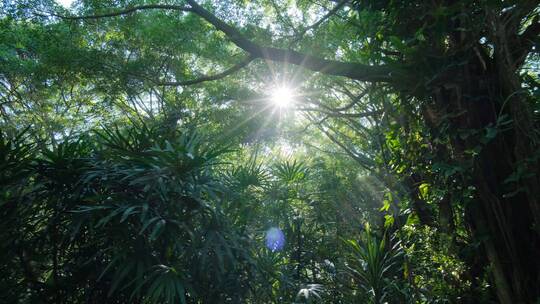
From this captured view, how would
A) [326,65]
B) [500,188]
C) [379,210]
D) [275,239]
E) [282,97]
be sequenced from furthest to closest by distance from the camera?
[282,97] < [275,239] < [379,210] < [326,65] < [500,188]

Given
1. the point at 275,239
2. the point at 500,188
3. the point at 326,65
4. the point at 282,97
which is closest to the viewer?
the point at 500,188

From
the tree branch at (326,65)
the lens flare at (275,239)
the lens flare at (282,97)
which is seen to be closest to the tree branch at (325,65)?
the tree branch at (326,65)

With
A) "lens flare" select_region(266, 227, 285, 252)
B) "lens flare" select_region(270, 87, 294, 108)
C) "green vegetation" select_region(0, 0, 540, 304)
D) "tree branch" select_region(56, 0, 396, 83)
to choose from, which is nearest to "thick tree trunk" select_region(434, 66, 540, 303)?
"green vegetation" select_region(0, 0, 540, 304)

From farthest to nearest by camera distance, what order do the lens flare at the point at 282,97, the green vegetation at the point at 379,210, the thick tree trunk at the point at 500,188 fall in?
the lens flare at the point at 282,97 → the green vegetation at the point at 379,210 → the thick tree trunk at the point at 500,188

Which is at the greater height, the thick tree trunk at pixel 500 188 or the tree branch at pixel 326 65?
the tree branch at pixel 326 65

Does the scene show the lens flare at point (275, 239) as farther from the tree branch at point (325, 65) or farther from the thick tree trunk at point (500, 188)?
the thick tree trunk at point (500, 188)

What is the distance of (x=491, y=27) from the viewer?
6.46 feet

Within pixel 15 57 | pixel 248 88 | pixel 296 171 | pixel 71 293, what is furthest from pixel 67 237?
pixel 15 57

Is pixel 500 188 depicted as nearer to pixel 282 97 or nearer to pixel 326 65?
pixel 326 65

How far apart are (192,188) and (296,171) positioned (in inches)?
78.6

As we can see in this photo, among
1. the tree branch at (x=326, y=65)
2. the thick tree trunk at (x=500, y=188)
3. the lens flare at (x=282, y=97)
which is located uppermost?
the lens flare at (x=282, y=97)

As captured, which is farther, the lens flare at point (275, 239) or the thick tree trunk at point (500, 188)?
the lens flare at point (275, 239)

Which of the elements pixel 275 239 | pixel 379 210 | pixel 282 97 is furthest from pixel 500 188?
pixel 282 97

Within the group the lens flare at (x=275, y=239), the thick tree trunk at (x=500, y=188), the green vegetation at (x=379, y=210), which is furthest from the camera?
the lens flare at (x=275, y=239)
